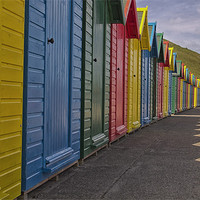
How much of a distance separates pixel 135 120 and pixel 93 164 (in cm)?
589


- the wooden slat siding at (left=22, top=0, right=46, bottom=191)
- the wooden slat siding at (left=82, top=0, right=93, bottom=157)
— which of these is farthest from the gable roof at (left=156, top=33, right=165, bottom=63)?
the wooden slat siding at (left=22, top=0, right=46, bottom=191)

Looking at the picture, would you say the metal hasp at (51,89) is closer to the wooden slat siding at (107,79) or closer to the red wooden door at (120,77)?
the wooden slat siding at (107,79)

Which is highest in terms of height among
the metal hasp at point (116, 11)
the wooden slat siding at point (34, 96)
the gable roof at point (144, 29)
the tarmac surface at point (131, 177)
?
the gable roof at point (144, 29)

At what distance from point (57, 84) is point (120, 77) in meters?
4.83

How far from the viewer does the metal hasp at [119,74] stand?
27.4ft

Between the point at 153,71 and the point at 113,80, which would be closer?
the point at 113,80

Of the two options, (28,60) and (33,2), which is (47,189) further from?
(33,2)

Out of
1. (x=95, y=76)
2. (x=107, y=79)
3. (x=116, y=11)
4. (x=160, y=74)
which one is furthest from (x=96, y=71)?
(x=160, y=74)

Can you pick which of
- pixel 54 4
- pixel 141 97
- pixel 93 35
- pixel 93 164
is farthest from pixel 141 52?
pixel 54 4

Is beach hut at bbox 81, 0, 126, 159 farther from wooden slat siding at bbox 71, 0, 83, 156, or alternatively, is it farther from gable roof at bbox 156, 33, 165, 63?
gable roof at bbox 156, 33, 165, 63

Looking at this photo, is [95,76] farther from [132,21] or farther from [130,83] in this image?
[132,21]

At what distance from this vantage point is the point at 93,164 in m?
5.91

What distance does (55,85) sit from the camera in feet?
15.2

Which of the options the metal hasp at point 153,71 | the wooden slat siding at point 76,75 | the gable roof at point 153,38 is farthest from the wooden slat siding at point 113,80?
the metal hasp at point 153,71
